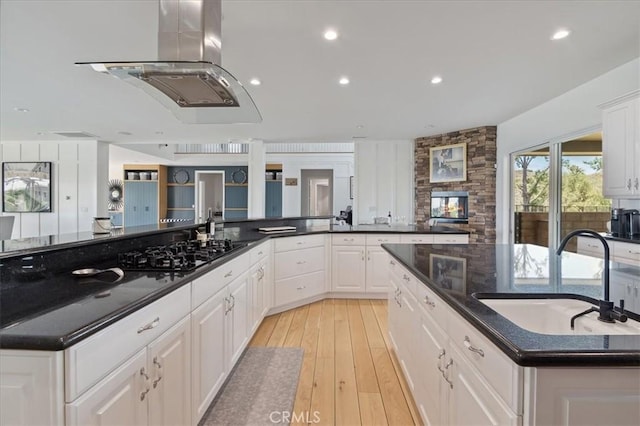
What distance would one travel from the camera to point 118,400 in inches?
40.1

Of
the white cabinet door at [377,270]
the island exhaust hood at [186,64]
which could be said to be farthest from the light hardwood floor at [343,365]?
the island exhaust hood at [186,64]

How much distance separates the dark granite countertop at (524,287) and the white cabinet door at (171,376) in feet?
3.77

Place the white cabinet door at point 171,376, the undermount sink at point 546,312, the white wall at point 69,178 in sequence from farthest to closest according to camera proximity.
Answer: the white wall at point 69,178
the white cabinet door at point 171,376
the undermount sink at point 546,312

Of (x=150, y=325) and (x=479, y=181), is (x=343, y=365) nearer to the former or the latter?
(x=150, y=325)

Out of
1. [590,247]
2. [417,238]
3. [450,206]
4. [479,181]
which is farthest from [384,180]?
[590,247]

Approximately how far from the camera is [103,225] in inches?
79.9

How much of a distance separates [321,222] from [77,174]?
17.3 ft

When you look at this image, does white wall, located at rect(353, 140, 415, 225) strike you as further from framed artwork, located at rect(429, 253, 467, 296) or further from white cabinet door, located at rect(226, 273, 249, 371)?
framed artwork, located at rect(429, 253, 467, 296)

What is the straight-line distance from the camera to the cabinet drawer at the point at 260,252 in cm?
279

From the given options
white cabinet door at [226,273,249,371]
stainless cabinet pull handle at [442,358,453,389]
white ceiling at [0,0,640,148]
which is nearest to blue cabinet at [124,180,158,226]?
white ceiling at [0,0,640,148]

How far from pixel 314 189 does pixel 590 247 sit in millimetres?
6557

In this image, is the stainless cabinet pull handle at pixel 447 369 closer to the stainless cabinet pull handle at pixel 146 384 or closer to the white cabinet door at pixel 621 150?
the stainless cabinet pull handle at pixel 146 384

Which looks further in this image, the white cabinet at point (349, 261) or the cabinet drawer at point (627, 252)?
the white cabinet at point (349, 261)

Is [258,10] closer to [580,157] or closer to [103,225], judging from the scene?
[103,225]
